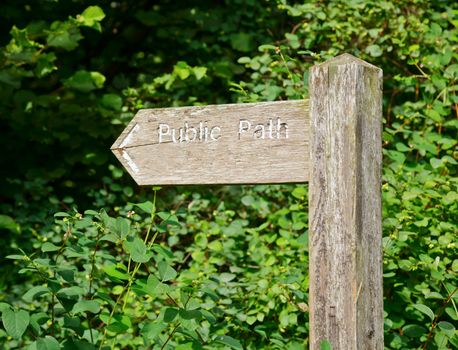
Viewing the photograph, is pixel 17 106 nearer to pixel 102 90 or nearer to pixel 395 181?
pixel 102 90

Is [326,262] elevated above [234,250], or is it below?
below

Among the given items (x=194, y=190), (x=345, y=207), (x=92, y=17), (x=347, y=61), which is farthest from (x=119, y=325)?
(x=92, y=17)

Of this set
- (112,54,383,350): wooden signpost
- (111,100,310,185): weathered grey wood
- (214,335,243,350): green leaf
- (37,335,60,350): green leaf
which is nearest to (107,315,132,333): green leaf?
(37,335,60,350): green leaf

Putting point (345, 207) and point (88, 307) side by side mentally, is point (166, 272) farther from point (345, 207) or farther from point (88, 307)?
point (345, 207)

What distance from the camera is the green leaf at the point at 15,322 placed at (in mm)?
2276

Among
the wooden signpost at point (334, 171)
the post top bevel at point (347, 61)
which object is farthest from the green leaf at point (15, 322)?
the post top bevel at point (347, 61)

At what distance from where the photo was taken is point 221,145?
2527 mm

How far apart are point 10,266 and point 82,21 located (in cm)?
159

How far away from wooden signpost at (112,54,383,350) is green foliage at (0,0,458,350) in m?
0.37

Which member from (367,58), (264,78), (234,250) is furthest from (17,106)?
(367,58)

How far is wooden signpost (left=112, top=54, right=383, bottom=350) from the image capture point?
7.15ft

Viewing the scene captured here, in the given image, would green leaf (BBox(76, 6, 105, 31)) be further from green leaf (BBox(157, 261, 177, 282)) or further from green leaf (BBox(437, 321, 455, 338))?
green leaf (BBox(437, 321, 455, 338))

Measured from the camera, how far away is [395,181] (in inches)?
134

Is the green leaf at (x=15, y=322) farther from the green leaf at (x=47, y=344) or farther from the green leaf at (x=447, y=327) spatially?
the green leaf at (x=447, y=327)
